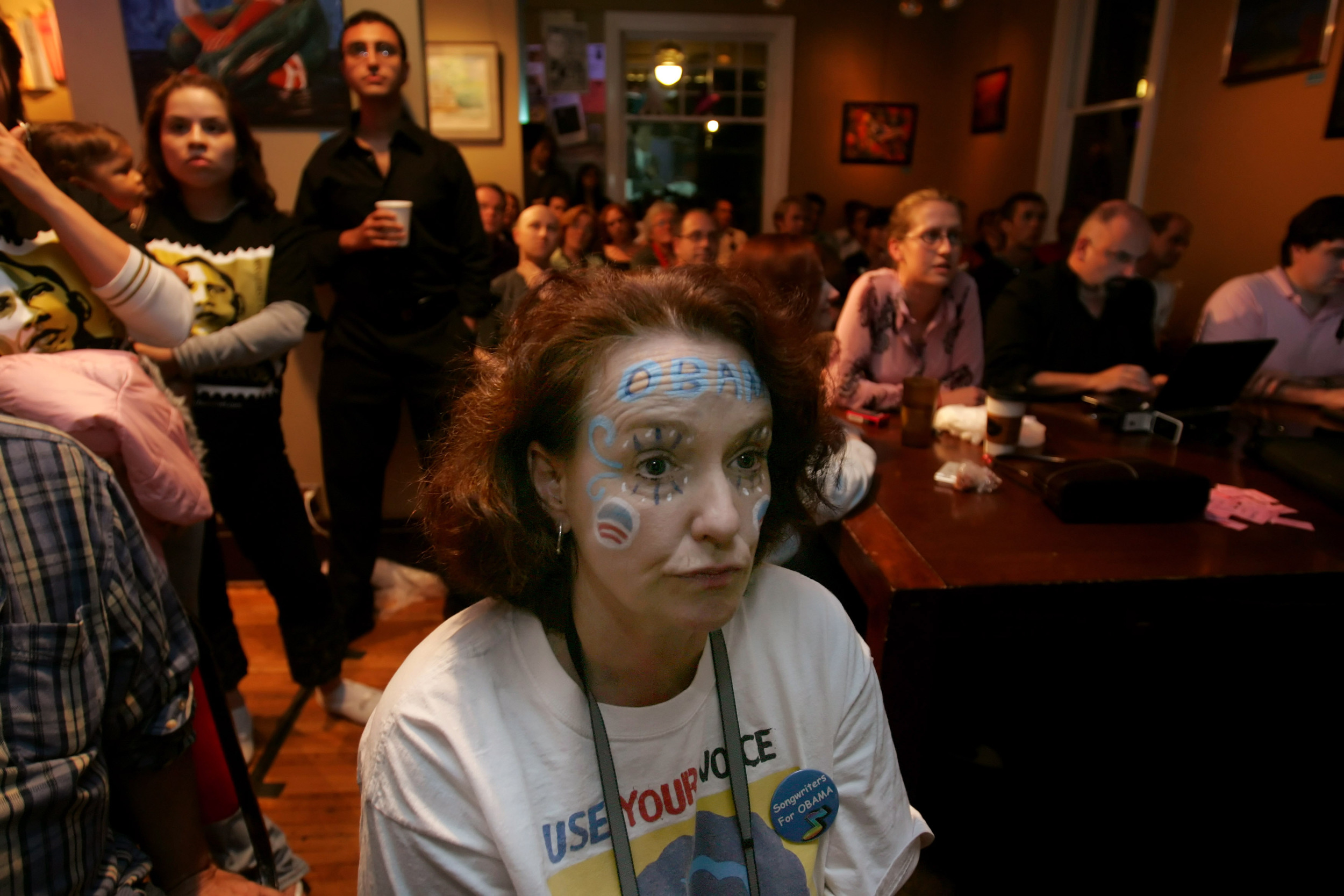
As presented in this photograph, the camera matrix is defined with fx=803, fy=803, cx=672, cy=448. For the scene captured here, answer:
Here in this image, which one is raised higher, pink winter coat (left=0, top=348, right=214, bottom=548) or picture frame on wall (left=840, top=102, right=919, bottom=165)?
picture frame on wall (left=840, top=102, right=919, bottom=165)

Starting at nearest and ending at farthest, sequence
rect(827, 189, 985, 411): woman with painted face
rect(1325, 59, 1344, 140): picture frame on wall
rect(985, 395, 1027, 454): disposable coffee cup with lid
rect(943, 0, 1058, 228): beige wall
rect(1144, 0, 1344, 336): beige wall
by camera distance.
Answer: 1. rect(985, 395, 1027, 454): disposable coffee cup with lid
2. rect(827, 189, 985, 411): woman with painted face
3. rect(1325, 59, 1344, 140): picture frame on wall
4. rect(1144, 0, 1344, 336): beige wall
5. rect(943, 0, 1058, 228): beige wall

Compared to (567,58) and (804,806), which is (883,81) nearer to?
(567,58)

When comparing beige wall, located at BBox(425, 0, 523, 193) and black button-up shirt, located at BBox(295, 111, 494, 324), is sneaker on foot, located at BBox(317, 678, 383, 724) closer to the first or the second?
black button-up shirt, located at BBox(295, 111, 494, 324)

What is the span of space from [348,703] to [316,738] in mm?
121

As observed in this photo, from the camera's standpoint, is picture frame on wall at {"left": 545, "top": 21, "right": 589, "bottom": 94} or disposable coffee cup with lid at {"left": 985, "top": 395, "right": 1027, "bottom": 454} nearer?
disposable coffee cup with lid at {"left": 985, "top": 395, "right": 1027, "bottom": 454}

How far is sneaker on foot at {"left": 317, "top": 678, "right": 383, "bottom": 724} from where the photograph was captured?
2.30 metres

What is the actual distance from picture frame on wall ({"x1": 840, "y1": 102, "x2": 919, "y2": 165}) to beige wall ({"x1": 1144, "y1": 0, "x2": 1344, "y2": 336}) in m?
3.20

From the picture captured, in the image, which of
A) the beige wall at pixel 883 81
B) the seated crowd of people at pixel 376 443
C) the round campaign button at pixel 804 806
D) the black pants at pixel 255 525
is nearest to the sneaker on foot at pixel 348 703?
the seated crowd of people at pixel 376 443

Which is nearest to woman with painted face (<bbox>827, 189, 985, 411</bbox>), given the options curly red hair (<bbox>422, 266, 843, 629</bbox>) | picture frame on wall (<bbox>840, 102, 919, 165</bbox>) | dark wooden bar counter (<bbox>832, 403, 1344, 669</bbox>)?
dark wooden bar counter (<bbox>832, 403, 1344, 669</bbox>)

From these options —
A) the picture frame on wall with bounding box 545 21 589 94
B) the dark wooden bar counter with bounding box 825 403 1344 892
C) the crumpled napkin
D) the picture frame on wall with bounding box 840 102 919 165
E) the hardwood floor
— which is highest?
the picture frame on wall with bounding box 545 21 589 94

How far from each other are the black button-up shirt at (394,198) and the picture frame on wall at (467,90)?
5.61 feet

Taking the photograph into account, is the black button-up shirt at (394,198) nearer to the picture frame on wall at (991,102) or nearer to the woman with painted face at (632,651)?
the woman with painted face at (632,651)

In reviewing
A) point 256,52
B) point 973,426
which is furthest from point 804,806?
point 256,52

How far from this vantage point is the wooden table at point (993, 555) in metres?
1.33
